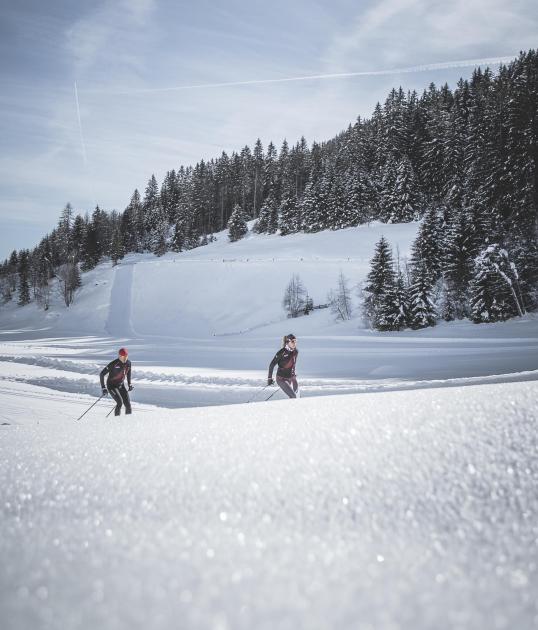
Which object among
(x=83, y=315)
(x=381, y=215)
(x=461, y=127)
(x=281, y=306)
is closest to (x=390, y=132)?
(x=461, y=127)

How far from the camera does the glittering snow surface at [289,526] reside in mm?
874

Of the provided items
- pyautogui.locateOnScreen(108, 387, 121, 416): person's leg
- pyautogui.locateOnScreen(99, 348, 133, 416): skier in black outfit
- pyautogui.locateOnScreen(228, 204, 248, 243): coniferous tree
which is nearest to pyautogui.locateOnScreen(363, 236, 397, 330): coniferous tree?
pyautogui.locateOnScreen(99, 348, 133, 416): skier in black outfit

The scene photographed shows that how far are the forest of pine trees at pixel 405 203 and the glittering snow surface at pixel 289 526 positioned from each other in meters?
27.6

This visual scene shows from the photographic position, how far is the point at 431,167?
59.6 metres

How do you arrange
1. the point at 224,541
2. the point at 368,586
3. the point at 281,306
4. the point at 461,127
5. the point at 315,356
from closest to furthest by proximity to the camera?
the point at 368,586 → the point at 224,541 → the point at 315,356 → the point at 281,306 → the point at 461,127

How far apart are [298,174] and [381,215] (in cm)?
3250

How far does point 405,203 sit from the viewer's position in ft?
186

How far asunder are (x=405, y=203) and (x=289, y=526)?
204 feet

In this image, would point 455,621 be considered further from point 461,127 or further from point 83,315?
point 461,127

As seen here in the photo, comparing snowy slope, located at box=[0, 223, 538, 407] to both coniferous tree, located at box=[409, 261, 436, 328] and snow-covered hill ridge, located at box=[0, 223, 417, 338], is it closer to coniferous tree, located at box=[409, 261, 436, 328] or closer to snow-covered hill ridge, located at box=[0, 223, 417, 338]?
snow-covered hill ridge, located at box=[0, 223, 417, 338]

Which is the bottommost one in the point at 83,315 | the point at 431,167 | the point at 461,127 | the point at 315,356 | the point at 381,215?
the point at 315,356

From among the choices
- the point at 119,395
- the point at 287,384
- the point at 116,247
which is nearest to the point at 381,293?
the point at 287,384

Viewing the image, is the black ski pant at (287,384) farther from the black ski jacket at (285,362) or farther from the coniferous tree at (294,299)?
the coniferous tree at (294,299)

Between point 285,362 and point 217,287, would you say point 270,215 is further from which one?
point 285,362
